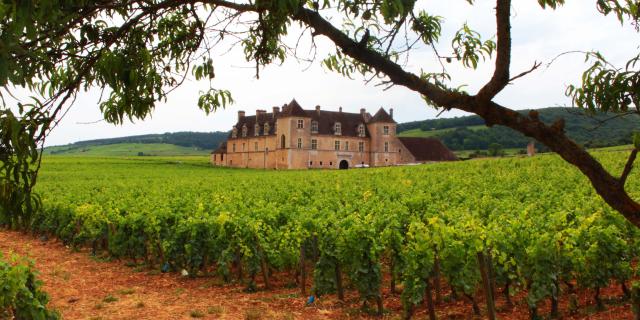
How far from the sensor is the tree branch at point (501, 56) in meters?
3.64

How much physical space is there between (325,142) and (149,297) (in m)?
71.3

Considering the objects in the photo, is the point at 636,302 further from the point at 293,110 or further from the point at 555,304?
the point at 293,110

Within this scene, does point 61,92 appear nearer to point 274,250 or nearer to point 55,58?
point 55,58

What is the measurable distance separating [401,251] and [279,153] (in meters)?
70.5

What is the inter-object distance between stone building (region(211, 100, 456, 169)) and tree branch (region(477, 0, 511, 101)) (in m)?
73.4

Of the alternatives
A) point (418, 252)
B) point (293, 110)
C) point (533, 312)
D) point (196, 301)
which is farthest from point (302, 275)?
point (293, 110)

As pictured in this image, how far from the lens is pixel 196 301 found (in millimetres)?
10156

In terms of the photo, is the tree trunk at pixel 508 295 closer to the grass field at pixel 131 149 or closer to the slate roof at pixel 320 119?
the slate roof at pixel 320 119

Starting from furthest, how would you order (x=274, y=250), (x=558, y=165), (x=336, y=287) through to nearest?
(x=558, y=165)
(x=274, y=250)
(x=336, y=287)

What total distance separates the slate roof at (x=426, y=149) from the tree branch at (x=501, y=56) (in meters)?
79.3

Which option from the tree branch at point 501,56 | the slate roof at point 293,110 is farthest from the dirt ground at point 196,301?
the slate roof at point 293,110

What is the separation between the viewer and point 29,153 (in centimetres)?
312

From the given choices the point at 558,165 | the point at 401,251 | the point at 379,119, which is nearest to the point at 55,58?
the point at 401,251

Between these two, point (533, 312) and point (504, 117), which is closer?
Answer: point (504, 117)
